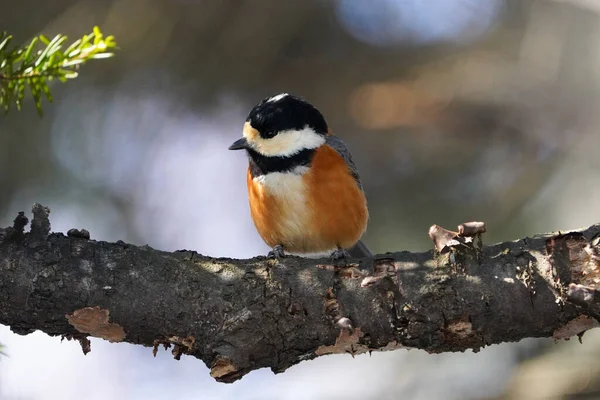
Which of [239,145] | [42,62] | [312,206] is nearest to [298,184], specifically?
[312,206]

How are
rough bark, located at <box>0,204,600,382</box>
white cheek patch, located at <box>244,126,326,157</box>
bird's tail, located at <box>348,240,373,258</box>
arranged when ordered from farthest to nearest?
bird's tail, located at <box>348,240,373,258</box> → white cheek patch, located at <box>244,126,326,157</box> → rough bark, located at <box>0,204,600,382</box>

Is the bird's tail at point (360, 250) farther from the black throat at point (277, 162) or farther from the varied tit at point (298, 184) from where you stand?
the black throat at point (277, 162)

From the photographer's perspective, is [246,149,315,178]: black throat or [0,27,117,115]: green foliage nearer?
[0,27,117,115]: green foliage

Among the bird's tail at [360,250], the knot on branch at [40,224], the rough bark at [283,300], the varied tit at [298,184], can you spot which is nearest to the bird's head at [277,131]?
the varied tit at [298,184]

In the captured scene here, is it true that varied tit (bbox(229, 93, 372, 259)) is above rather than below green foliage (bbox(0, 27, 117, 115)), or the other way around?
above

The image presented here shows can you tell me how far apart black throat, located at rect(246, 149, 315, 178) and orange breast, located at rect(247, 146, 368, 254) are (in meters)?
0.03

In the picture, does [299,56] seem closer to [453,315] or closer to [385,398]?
[385,398]

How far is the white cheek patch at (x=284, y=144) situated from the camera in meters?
3.21

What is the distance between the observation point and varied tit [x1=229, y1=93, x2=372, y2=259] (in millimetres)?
3119

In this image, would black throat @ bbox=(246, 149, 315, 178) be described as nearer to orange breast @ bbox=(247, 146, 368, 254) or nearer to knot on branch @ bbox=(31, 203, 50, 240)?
orange breast @ bbox=(247, 146, 368, 254)

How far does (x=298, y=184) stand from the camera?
10.2 feet

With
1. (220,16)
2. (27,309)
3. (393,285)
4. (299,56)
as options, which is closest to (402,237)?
(299,56)

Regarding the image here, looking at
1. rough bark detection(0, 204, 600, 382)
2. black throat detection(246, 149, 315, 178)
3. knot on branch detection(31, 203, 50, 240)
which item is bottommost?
rough bark detection(0, 204, 600, 382)

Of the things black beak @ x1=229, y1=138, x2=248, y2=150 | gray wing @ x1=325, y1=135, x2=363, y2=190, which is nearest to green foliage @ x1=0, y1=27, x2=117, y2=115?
black beak @ x1=229, y1=138, x2=248, y2=150
